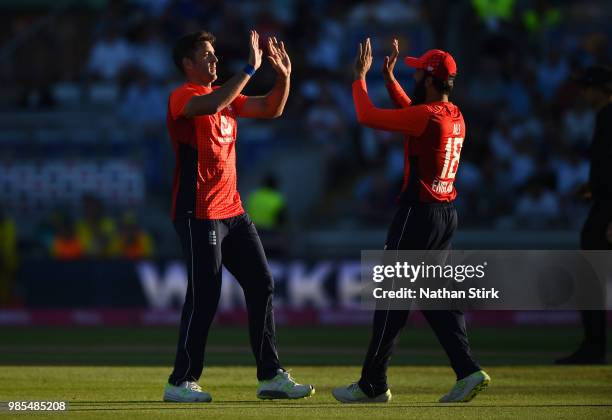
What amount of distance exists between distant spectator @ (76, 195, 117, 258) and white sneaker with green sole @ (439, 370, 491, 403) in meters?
12.3

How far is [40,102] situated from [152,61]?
2076 mm

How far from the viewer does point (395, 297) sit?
917 cm

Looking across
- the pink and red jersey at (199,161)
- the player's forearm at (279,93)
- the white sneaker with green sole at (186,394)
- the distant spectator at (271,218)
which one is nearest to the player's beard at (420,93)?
the player's forearm at (279,93)

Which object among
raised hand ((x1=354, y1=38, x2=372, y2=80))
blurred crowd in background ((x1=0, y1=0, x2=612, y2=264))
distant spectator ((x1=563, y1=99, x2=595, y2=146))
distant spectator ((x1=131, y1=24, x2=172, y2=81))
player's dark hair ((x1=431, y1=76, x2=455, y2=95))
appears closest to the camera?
raised hand ((x1=354, y1=38, x2=372, y2=80))

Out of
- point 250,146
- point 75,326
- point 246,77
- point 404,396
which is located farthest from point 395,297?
point 250,146

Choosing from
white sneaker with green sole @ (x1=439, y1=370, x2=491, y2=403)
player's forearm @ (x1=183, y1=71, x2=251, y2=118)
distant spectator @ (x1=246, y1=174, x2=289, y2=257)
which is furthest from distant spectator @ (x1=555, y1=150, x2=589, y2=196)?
player's forearm @ (x1=183, y1=71, x2=251, y2=118)

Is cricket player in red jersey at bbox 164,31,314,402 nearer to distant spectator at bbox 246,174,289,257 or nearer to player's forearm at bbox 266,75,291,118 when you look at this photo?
player's forearm at bbox 266,75,291,118

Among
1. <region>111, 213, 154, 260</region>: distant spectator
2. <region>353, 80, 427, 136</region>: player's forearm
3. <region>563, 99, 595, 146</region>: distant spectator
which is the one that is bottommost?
<region>111, 213, 154, 260</region>: distant spectator

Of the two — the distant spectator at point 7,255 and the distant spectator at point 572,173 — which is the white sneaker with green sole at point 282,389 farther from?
the distant spectator at point 7,255

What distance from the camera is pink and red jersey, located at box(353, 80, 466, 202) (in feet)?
29.7

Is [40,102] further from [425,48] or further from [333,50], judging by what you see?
[425,48]

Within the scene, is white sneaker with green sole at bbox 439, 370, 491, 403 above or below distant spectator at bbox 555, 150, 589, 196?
above

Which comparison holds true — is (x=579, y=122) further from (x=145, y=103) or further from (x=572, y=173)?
(x=145, y=103)

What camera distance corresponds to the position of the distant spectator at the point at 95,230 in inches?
825
